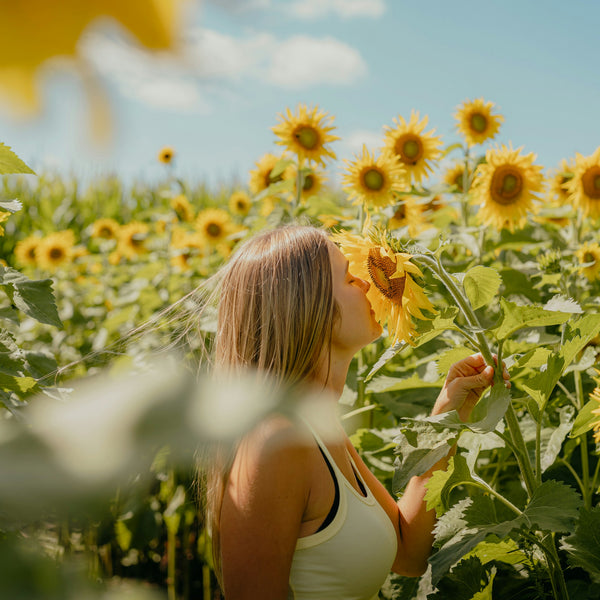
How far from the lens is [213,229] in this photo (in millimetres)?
4051

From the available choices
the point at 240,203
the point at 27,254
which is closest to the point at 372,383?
the point at 240,203

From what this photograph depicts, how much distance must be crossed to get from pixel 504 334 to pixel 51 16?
1.13 metres

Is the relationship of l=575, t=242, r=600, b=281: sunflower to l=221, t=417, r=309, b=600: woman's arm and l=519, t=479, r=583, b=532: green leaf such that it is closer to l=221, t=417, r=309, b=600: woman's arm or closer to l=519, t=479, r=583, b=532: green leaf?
l=519, t=479, r=583, b=532: green leaf

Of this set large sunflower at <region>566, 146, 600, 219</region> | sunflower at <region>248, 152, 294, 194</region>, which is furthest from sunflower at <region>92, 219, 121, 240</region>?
large sunflower at <region>566, 146, 600, 219</region>

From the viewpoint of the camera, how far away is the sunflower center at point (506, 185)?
2.39 meters

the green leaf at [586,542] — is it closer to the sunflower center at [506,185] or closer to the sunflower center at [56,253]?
the sunflower center at [506,185]

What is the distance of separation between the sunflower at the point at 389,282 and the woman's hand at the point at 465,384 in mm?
182

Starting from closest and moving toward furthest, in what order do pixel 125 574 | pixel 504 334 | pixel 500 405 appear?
1. pixel 500 405
2. pixel 504 334
3. pixel 125 574

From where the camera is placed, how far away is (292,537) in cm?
117

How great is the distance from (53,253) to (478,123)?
9.49 feet

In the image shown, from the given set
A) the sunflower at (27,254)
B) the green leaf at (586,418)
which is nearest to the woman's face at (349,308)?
the green leaf at (586,418)

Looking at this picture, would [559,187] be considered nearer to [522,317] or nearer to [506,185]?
[506,185]

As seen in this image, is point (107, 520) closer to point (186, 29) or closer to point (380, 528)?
point (186, 29)

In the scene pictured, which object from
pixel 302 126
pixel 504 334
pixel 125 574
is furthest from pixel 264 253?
pixel 125 574
